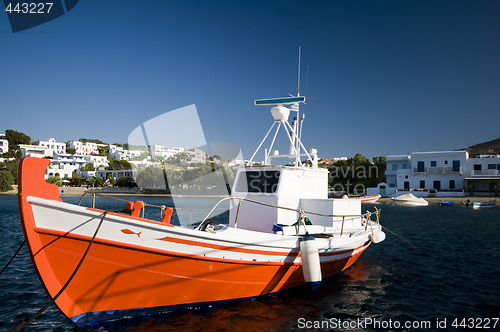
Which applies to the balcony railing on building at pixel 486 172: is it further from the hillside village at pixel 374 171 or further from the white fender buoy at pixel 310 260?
the white fender buoy at pixel 310 260

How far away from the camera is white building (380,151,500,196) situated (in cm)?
5022

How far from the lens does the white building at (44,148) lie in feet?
329

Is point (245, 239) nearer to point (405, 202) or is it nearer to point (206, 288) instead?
point (206, 288)

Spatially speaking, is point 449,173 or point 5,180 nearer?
point 449,173

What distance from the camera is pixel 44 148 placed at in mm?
104938

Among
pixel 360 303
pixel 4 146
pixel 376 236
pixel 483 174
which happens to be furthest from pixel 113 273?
pixel 4 146

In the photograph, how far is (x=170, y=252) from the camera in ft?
20.5

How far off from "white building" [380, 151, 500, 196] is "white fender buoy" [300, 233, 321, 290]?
5188cm

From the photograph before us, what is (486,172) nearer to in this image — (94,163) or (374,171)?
(374,171)

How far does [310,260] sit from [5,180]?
87.6 metres

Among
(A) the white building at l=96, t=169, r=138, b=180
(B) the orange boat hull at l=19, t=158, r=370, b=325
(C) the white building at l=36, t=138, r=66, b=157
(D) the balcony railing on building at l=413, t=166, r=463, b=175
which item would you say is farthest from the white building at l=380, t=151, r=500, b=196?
(C) the white building at l=36, t=138, r=66, b=157

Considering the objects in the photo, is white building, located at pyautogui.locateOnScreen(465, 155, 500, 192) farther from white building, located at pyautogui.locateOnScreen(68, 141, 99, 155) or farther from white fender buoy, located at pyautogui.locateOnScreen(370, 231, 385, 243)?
white building, located at pyautogui.locateOnScreen(68, 141, 99, 155)

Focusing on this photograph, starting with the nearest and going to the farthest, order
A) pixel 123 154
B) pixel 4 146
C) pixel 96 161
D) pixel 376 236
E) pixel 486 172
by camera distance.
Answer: pixel 376 236, pixel 486 172, pixel 96 161, pixel 4 146, pixel 123 154

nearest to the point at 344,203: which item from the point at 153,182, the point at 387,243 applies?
the point at 387,243
